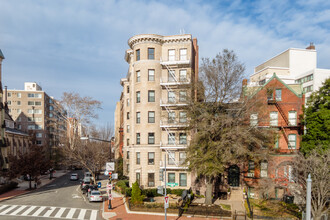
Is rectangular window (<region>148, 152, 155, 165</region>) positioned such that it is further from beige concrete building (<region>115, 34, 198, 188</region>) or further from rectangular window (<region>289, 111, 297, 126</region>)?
rectangular window (<region>289, 111, 297, 126</region>)

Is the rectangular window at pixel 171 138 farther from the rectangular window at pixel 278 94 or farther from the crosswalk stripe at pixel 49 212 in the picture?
the crosswalk stripe at pixel 49 212

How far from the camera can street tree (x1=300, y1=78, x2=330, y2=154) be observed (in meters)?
29.2

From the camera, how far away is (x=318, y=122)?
30234 millimetres

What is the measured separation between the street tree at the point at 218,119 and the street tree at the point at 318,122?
4957 millimetres

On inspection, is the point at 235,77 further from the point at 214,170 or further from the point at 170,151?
the point at 170,151

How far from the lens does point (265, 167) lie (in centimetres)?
3466

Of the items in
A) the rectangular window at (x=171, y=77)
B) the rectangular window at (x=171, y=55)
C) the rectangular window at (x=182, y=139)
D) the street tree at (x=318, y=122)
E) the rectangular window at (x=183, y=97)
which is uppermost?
the rectangular window at (x=171, y=55)

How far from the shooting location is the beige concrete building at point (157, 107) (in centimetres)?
3744

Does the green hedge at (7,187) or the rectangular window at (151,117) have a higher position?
the rectangular window at (151,117)

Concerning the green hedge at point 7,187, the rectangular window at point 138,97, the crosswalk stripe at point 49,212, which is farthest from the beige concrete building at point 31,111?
the crosswalk stripe at point 49,212

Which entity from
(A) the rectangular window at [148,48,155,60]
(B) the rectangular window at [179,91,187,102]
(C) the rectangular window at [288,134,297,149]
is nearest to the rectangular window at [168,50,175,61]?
(A) the rectangular window at [148,48,155,60]

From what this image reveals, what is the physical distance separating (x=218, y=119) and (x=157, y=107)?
446 inches

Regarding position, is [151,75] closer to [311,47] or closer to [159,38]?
[159,38]

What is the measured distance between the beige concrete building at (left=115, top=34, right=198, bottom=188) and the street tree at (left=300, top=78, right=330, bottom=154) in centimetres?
1493
